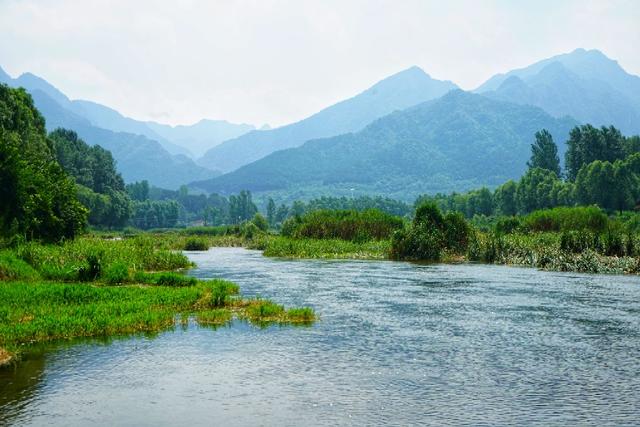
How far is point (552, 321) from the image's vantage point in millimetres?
32969

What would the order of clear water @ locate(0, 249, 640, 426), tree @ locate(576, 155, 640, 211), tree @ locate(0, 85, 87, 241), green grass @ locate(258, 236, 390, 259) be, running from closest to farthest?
clear water @ locate(0, 249, 640, 426) → tree @ locate(0, 85, 87, 241) → green grass @ locate(258, 236, 390, 259) → tree @ locate(576, 155, 640, 211)

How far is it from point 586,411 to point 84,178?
198 meters

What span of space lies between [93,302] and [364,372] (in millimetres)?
18810

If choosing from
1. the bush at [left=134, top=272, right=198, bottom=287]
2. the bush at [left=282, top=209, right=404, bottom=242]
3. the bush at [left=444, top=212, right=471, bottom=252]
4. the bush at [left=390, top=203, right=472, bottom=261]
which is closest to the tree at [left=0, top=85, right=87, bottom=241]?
the bush at [left=134, top=272, right=198, bottom=287]

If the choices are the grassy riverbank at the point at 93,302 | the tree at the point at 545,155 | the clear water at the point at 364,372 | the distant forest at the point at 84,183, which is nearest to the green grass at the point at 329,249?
the distant forest at the point at 84,183

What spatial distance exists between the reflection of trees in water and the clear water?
6 centimetres

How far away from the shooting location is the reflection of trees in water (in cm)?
1800

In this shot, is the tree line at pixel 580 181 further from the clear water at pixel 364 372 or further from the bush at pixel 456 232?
the clear water at pixel 364 372

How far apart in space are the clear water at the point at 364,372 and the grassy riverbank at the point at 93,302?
1823 mm

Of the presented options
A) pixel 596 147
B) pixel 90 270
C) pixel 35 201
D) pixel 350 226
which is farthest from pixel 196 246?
pixel 596 147

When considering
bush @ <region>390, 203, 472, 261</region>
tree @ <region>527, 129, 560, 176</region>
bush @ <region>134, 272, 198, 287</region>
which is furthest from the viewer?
tree @ <region>527, 129, 560, 176</region>

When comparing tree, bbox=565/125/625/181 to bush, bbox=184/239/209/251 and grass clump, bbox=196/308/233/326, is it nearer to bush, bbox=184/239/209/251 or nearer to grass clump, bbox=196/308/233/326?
bush, bbox=184/239/209/251

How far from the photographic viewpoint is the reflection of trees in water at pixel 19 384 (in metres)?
18.0

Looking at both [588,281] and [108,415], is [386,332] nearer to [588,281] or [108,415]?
[108,415]
